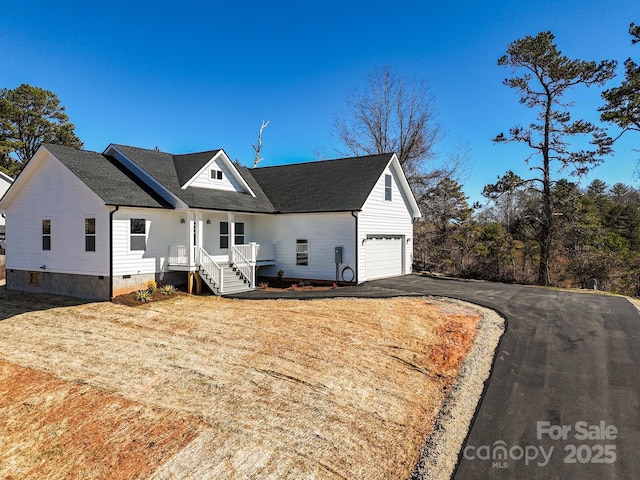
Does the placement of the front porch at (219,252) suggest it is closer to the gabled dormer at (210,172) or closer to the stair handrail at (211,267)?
the stair handrail at (211,267)

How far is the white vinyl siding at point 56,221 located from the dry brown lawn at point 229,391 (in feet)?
10.9

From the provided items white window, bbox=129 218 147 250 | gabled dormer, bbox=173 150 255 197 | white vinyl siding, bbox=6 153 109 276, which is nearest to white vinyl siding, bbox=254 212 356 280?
gabled dormer, bbox=173 150 255 197

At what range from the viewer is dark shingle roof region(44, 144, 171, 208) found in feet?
45.6

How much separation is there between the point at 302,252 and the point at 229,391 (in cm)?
1141

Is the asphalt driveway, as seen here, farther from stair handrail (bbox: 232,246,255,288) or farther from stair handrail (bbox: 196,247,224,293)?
stair handrail (bbox: 196,247,224,293)

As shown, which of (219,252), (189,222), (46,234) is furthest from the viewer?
(219,252)

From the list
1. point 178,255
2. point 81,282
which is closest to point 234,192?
point 178,255

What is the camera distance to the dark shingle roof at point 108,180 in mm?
13898

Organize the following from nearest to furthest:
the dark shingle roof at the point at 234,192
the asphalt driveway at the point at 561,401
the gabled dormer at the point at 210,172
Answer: the asphalt driveway at the point at 561,401, the dark shingle roof at the point at 234,192, the gabled dormer at the point at 210,172

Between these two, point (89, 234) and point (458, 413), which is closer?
point (458, 413)

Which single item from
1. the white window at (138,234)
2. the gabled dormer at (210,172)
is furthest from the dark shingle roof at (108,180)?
the gabled dormer at (210,172)

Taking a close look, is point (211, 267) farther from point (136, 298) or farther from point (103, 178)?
point (103, 178)

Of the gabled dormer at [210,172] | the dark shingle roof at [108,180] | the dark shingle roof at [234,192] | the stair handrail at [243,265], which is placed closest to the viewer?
the dark shingle roof at [108,180]

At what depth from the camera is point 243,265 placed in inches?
649
